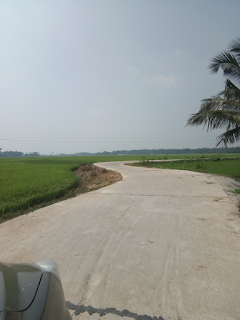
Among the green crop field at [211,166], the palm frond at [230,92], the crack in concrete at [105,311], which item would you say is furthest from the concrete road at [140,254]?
the green crop field at [211,166]

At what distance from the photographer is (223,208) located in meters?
5.46

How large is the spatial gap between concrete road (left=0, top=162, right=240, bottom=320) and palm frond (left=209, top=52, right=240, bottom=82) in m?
7.30

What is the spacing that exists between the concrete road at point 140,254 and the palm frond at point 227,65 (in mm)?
7301

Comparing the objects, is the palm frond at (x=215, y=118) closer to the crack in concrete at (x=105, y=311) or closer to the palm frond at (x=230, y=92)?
the palm frond at (x=230, y=92)

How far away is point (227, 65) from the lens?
10.5m

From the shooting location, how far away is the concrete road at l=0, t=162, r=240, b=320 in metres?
2.24

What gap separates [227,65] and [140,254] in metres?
10.4

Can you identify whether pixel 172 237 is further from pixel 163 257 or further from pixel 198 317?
pixel 198 317

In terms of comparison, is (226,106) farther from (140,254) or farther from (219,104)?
(140,254)

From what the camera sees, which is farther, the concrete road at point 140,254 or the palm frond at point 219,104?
the palm frond at point 219,104

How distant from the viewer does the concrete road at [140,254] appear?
2240 millimetres

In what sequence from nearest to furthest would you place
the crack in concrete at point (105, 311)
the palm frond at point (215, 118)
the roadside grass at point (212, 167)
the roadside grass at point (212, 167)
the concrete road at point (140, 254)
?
the crack in concrete at point (105, 311)
the concrete road at point (140, 254)
the palm frond at point (215, 118)
the roadside grass at point (212, 167)
the roadside grass at point (212, 167)

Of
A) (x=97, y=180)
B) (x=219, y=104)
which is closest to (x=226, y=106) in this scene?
(x=219, y=104)

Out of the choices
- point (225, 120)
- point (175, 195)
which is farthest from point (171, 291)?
point (225, 120)
